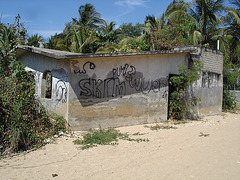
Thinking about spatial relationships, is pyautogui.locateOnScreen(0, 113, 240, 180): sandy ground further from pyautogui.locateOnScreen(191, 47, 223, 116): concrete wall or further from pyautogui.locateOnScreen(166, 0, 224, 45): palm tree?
pyautogui.locateOnScreen(166, 0, 224, 45): palm tree

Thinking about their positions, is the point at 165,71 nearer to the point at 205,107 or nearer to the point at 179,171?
the point at 205,107

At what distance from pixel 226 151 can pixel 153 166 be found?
7.59ft

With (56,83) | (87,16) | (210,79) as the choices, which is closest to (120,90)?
(56,83)

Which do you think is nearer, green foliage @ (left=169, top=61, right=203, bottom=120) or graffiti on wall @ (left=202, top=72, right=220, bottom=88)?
green foliage @ (left=169, top=61, right=203, bottom=120)

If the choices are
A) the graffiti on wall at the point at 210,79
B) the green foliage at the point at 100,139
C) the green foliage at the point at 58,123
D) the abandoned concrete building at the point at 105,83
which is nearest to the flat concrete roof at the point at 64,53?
the abandoned concrete building at the point at 105,83

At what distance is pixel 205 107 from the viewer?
11797 millimetres

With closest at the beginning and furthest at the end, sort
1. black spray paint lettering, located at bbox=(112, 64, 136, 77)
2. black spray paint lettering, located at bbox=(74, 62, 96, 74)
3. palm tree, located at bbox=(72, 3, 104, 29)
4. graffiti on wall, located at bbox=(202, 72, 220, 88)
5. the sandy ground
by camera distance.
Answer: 1. the sandy ground
2. black spray paint lettering, located at bbox=(74, 62, 96, 74)
3. black spray paint lettering, located at bbox=(112, 64, 136, 77)
4. graffiti on wall, located at bbox=(202, 72, 220, 88)
5. palm tree, located at bbox=(72, 3, 104, 29)

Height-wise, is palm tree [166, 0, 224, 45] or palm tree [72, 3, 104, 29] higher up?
palm tree [72, 3, 104, 29]

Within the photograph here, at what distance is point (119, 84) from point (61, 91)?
7.17ft

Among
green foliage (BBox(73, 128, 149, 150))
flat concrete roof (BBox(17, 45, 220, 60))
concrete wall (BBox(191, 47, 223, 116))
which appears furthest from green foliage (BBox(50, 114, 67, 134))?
concrete wall (BBox(191, 47, 223, 116))

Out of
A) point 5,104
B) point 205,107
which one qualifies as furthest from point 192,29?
point 5,104

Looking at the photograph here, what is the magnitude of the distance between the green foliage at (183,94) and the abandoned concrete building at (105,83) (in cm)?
34

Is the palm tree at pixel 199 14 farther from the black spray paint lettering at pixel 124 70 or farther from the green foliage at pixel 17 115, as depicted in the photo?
the green foliage at pixel 17 115

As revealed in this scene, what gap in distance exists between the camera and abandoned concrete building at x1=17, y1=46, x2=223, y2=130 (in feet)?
24.7
